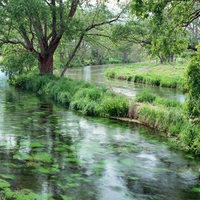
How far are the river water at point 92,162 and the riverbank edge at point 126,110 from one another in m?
0.62

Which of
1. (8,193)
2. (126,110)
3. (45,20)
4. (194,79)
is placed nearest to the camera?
(8,193)

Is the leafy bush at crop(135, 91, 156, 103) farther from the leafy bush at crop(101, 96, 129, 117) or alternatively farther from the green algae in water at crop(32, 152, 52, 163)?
the green algae in water at crop(32, 152, 52, 163)

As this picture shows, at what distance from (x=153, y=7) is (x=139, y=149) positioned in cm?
485

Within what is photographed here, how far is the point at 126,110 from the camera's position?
→ 52.6 feet

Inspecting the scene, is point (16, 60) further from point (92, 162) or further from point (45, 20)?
point (92, 162)

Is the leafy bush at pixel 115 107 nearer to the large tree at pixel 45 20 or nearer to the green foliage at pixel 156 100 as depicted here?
the green foliage at pixel 156 100

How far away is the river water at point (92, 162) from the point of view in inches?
292

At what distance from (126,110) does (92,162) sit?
693 centimetres

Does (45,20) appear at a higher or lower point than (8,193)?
higher

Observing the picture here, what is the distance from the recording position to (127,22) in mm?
25922

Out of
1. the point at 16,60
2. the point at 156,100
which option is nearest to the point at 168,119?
the point at 156,100

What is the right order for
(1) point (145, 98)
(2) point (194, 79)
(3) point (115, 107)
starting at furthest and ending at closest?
(1) point (145, 98) < (3) point (115, 107) < (2) point (194, 79)

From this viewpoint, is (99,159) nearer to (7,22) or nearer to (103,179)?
(103,179)

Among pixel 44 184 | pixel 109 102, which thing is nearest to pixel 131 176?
pixel 44 184
